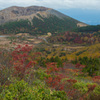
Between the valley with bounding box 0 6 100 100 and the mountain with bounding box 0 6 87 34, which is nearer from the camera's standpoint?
the valley with bounding box 0 6 100 100

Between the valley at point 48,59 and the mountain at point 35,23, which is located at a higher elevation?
the mountain at point 35,23

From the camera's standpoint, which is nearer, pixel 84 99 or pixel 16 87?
pixel 16 87

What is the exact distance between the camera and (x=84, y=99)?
17.9 feet

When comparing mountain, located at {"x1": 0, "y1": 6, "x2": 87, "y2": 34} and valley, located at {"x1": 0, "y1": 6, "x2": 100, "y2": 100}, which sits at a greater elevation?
mountain, located at {"x1": 0, "y1": 6, "x2": 87, "y2": 34}

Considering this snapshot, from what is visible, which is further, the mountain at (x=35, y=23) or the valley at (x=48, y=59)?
the mountain at (x=35, y=23)

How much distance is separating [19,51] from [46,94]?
6067mm

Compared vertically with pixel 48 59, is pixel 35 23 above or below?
above

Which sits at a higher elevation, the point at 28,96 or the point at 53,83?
the point at 28,96

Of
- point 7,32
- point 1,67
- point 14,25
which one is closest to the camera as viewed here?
point 1,67

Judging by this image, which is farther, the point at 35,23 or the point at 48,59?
the point at 35,23

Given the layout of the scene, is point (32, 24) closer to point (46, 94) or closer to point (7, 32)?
point (7, 32)

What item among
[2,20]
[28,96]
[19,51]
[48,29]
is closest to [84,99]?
[28,96]

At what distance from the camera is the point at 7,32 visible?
126625 millimetres

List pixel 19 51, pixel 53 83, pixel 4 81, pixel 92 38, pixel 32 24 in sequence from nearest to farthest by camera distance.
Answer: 1. pixel 4 81
2. pixel 53 83
3. pixel 19 51
4. pixel 92 38
5. pixel 32 24
